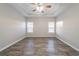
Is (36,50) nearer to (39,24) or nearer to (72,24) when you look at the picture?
(72,24)

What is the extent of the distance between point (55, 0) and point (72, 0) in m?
0.12

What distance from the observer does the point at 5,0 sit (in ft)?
2.27

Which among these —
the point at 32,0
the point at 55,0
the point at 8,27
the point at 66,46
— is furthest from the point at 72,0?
the point at 8,27

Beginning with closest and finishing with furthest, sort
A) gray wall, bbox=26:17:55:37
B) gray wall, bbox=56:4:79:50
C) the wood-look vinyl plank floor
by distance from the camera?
the wood-look vinyl plank floor
gray wall, bbox=56:4:79:50
gray wall, bbox=26:17:55:37

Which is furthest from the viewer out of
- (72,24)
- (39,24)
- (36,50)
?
(39,24)

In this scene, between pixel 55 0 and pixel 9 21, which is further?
pixel 9 21

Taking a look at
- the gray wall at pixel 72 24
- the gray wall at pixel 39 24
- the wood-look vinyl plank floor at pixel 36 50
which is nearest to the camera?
the wood-look vinyl plank floor at pixel 36 50

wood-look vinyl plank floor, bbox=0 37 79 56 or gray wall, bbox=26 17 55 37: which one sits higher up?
gray wall, bbox=26 17 55 37

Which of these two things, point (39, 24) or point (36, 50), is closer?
point (36, 50)

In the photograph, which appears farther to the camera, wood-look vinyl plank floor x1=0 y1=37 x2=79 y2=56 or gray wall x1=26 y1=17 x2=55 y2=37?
gray wall x1=26 y1=17 x2=55 y2=37

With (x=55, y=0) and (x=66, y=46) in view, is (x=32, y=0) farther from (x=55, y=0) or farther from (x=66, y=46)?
(x=66, y=46)

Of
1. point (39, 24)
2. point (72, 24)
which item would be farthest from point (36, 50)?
point (39, 24)

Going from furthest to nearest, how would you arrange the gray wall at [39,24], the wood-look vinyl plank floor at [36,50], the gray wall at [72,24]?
1. the gray wall at [39,24]
2. the gray wall at [72,24]
3. the wood-look vinyl plank floor at [36,50]

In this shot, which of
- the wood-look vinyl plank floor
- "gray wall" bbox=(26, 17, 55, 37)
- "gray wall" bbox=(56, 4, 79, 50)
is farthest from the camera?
"gray wall" bbox=(26, 17, 55, 37)
